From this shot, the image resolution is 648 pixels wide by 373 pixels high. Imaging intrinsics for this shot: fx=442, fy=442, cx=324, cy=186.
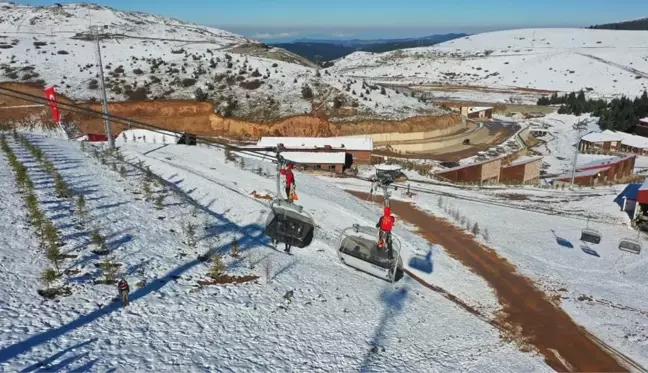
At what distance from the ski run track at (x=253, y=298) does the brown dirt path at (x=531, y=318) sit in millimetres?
126

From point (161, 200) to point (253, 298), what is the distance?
862 cm

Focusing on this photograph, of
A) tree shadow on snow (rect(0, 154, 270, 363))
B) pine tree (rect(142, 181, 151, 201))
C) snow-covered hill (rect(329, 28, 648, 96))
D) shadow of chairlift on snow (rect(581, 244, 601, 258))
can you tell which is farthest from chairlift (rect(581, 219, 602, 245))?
snow-covered hill (rect(329, 28, 648, 96))

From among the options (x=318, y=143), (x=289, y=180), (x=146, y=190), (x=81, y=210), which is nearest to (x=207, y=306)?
(x=289, y=180)

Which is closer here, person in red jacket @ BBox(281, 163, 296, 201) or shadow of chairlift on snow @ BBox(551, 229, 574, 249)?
person in red jacket @ BBox(281, 163, 296, 201)

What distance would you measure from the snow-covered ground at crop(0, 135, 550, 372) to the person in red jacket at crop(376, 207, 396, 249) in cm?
335

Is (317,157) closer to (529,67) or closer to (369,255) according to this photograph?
(369,255)

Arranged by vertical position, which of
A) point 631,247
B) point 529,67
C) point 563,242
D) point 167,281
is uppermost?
point 529,67

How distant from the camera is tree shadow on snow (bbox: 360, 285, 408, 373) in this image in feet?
43.2

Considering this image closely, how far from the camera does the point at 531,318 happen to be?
19844mm

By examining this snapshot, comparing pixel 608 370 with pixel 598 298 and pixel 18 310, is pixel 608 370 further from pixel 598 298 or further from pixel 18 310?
pixel 18 310

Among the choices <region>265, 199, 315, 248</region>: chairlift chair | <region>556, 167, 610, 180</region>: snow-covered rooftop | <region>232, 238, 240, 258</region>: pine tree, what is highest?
<region>265, 199, 315, 248</region>: chairlift chair

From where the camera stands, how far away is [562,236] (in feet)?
102

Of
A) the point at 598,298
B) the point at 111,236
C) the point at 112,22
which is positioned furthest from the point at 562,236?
the point at 112,22

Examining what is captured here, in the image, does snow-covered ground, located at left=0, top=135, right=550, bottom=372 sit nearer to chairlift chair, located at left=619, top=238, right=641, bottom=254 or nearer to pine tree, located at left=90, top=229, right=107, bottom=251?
pine tree, located at left=90, top=229, right=107, bottom=251
